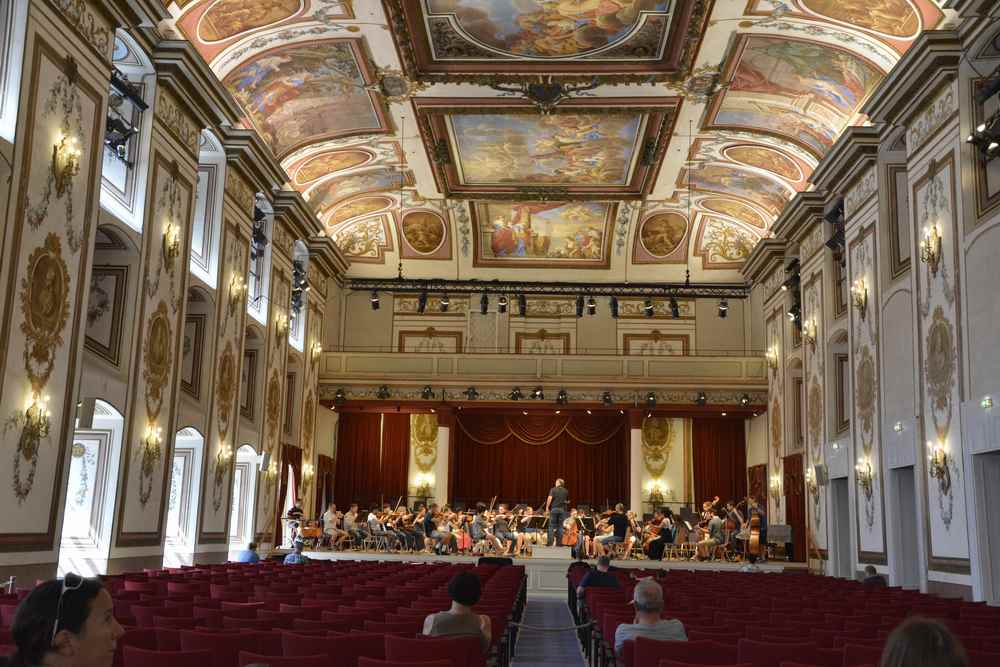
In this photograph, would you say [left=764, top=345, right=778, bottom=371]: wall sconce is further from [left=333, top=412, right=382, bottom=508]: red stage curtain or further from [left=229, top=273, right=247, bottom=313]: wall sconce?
[left=229, top=273, right=247, bottom=313]: wall sconce

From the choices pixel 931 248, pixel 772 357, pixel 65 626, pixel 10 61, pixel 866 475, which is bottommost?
pixel 65 626

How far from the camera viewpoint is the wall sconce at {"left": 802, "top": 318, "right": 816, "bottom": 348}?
73.7 ft

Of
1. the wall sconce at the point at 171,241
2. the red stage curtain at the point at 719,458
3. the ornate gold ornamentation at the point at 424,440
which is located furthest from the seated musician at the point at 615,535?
the wall sconce at the point at 171,241

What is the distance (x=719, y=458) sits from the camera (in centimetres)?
3195

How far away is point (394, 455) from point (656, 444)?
873 centimetres

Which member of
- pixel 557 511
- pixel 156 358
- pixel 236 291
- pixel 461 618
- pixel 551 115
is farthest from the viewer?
pixel 557 511

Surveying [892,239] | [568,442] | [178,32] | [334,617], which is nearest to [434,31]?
[178,32]

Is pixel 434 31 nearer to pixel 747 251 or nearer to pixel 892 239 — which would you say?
pixel 892 239

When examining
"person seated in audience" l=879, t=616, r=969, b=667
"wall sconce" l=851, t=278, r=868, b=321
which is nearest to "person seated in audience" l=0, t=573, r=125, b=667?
"person seated in audience" l=879, t=616, r=969, b=667

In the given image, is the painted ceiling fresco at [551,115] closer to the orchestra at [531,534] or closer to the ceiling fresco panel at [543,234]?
the ceiling fresco panel at [543,234]

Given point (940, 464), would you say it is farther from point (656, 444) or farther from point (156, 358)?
point (656, 444)

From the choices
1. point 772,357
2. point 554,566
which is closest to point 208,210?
point 554,566

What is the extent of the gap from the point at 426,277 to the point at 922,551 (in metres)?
19.4

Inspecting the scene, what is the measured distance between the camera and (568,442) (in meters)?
33.2
